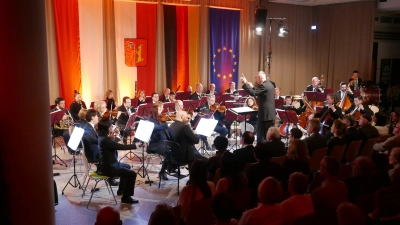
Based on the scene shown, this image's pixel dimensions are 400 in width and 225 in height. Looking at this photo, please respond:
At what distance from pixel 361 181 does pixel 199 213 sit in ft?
6.16

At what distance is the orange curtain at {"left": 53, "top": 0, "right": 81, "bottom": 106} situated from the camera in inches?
447

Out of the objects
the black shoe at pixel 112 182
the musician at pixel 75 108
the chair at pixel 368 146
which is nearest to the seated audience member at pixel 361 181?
the chair at pixel 368 146

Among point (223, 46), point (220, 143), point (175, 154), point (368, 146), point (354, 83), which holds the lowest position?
point (175, 154)

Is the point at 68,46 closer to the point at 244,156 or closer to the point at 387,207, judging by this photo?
the point at 244,156

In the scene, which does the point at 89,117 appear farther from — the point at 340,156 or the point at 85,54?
the point at 85,54

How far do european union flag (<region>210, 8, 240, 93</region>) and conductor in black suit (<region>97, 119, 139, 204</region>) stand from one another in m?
8.86

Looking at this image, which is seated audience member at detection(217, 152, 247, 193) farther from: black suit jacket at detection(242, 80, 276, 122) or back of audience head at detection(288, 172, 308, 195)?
black suit jacket at detection(242, 80, 276, 122)

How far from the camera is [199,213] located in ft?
13.8

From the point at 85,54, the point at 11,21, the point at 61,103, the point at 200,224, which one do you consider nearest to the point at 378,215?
the point at 200,224

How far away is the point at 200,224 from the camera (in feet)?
13.9

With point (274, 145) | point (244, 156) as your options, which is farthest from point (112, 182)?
point (274, 145)

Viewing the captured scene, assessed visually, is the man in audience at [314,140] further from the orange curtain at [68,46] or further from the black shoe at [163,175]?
the orange curtain at [68,46]

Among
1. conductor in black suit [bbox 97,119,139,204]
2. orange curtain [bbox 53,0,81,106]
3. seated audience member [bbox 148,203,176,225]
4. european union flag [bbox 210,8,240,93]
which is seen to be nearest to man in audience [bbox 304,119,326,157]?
conductor in black suit [bbox 97,119,139,204]

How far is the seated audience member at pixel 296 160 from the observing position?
5.41m
